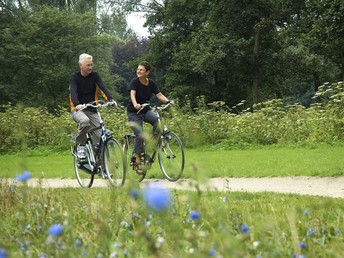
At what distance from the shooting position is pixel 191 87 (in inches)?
1316

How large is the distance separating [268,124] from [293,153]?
301 cm

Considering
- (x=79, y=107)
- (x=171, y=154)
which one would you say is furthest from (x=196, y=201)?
(x=171, y=154)

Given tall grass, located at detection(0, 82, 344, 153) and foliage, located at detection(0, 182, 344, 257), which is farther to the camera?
tall grass, located at detection(0, 82, 344, 153)

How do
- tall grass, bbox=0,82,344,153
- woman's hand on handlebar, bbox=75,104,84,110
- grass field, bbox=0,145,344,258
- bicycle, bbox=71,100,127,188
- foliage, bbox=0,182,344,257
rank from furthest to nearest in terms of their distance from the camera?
tall grass, bbox=0,82,344,153
bicycle, bbox=71,100,127,188
woman's hand on handlebar, bbox=75,104,84,110
foliage, bbox=0,182,344,257
grass field, bbox=0,145,344,258

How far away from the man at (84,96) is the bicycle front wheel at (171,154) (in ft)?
3.82

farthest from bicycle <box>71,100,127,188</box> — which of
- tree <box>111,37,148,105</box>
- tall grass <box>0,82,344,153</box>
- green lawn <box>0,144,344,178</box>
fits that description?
tree <box>111,37,148,105</box>

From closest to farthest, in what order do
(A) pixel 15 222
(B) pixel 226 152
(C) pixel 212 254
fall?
(C) pixel 212 254, (A) pixel 15 222, (B) pixel 226 152

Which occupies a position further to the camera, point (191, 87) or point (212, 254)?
point (191, 87)

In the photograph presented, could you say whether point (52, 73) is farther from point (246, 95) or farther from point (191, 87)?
point (246, 95)

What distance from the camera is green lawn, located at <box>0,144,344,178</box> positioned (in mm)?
8086

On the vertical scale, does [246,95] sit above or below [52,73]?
below

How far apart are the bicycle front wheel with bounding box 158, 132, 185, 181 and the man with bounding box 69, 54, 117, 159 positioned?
3.82 feet

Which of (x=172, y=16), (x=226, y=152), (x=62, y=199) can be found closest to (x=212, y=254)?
(x=62, y=199)

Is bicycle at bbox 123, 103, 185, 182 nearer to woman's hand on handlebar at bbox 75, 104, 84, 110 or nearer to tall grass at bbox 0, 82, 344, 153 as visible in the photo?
woman's hand on handlebar at bbox 75, 104, 84, 110
